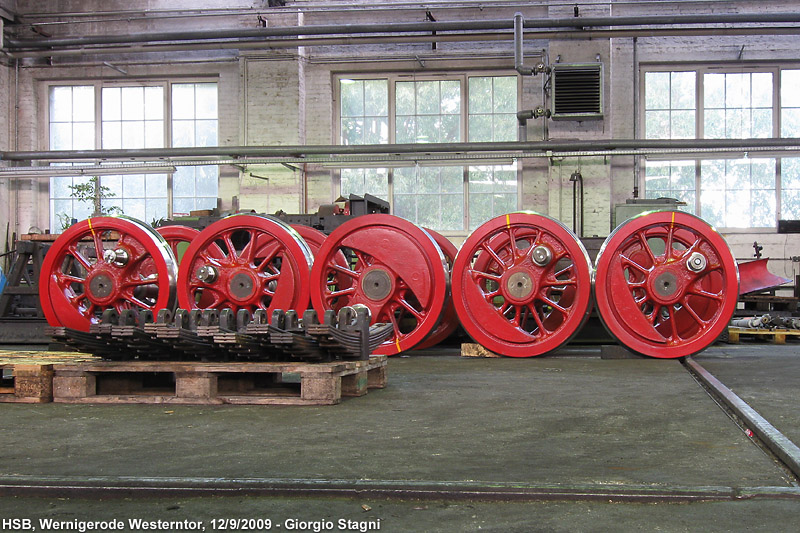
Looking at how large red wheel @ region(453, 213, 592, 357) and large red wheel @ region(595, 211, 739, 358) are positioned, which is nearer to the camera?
large red wheel @ region(595, 211, 739, 358)

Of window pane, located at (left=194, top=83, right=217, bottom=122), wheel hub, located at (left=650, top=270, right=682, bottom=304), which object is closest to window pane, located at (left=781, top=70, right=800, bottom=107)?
wheel hub, located at (left=650, top=270, right=682, bottom=304)

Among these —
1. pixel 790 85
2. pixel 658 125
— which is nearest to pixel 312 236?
pixel 658 125

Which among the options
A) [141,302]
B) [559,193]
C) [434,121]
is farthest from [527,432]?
[434,121]

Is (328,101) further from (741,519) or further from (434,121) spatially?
(741,519)

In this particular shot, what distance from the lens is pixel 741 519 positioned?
2.38 meters

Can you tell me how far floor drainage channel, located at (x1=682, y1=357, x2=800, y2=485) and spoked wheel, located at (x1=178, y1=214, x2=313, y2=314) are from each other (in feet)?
12.4

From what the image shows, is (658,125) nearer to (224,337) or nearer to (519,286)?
(519,286)

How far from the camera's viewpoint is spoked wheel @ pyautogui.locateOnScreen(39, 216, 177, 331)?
25.2ft

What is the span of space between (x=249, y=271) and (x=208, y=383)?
10.0 ft

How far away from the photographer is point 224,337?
15.2ft

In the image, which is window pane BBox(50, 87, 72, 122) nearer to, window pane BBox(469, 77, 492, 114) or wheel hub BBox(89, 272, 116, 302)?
window pane BBox(469, 77, 492, 114)

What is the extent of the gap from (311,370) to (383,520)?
2.24 m

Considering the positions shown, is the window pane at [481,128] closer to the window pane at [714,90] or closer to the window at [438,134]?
the window at [438,134]

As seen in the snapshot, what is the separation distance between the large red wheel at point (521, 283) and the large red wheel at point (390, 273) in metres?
0.26
